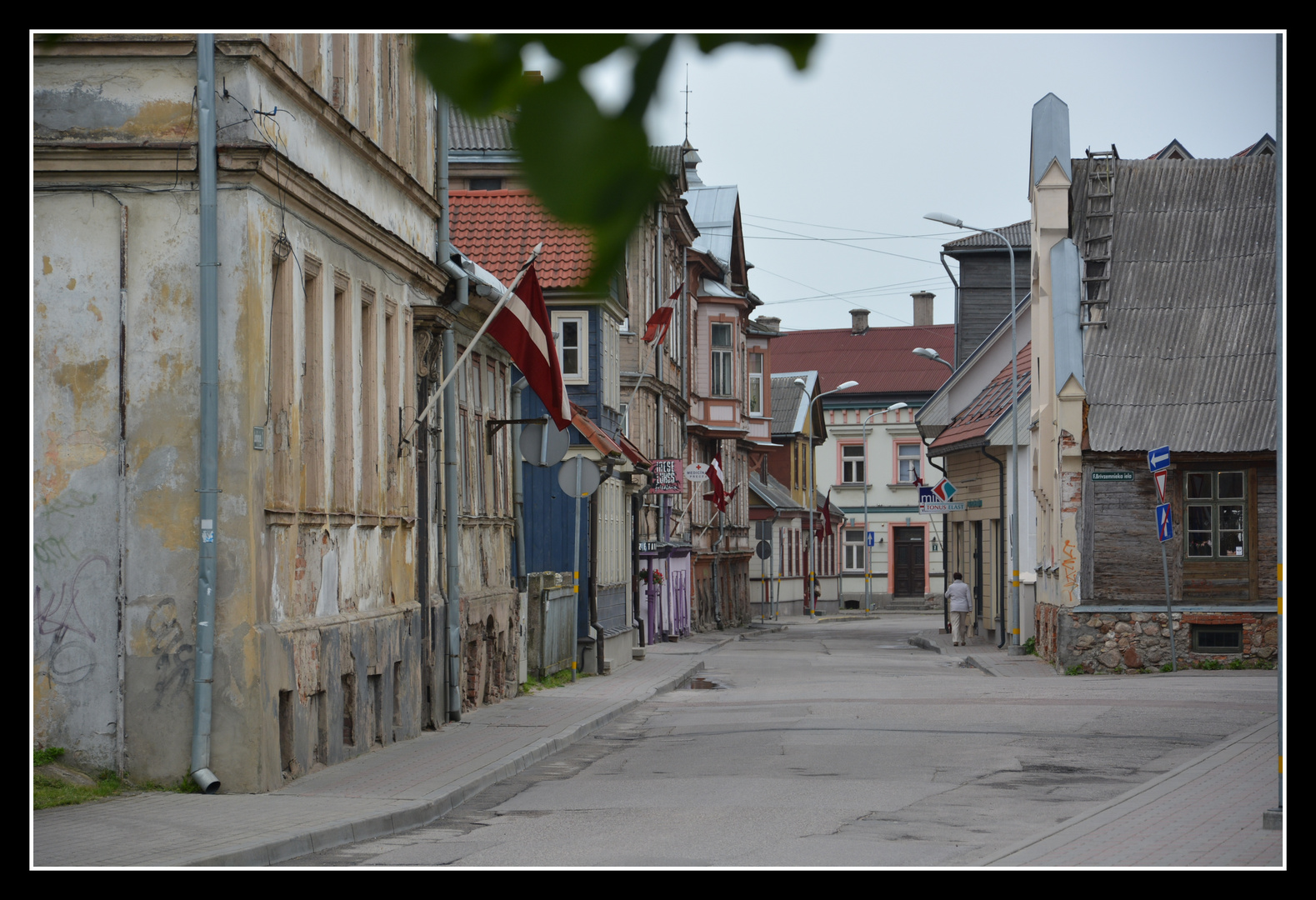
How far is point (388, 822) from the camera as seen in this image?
10.5 m

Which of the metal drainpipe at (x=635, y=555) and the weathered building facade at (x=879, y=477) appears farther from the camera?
the weathered building facade at (x=879, y=477)

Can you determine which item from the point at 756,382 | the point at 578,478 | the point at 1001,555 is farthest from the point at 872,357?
the point at 578,478

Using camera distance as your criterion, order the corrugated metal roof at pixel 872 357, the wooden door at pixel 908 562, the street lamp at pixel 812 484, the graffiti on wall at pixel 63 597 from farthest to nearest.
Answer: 1. the corrugated metal roof at pixel 872 357
2. the wooden door at pixel 908 562
3. the street lamp at pixel 812 484
4. the graffiti on wall at pixel 63 597

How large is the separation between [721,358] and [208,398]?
124ft

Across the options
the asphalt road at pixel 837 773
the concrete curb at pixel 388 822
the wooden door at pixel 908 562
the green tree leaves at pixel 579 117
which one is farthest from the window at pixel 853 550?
the green tree leaves at pixel 579 117

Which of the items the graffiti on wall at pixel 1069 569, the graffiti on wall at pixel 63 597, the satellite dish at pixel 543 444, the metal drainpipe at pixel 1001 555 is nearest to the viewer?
the graffiti on wall at pixel 63 597

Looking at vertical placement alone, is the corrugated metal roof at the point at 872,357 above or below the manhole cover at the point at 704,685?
above

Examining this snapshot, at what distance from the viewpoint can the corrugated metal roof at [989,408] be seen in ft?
110

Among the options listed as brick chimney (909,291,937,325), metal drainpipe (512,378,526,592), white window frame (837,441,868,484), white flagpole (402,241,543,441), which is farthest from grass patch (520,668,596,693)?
brick chimney (909,291,937,325)

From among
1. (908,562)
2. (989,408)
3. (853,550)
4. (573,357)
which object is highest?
(573,357)

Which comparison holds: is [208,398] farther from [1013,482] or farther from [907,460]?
[907,460]

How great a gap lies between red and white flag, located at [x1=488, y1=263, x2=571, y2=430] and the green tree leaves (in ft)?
45.4

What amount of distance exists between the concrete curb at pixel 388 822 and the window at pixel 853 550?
61.5 meters

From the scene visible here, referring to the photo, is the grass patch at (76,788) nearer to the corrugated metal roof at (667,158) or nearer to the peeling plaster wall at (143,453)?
the peeling plaster wall at (143,453)
